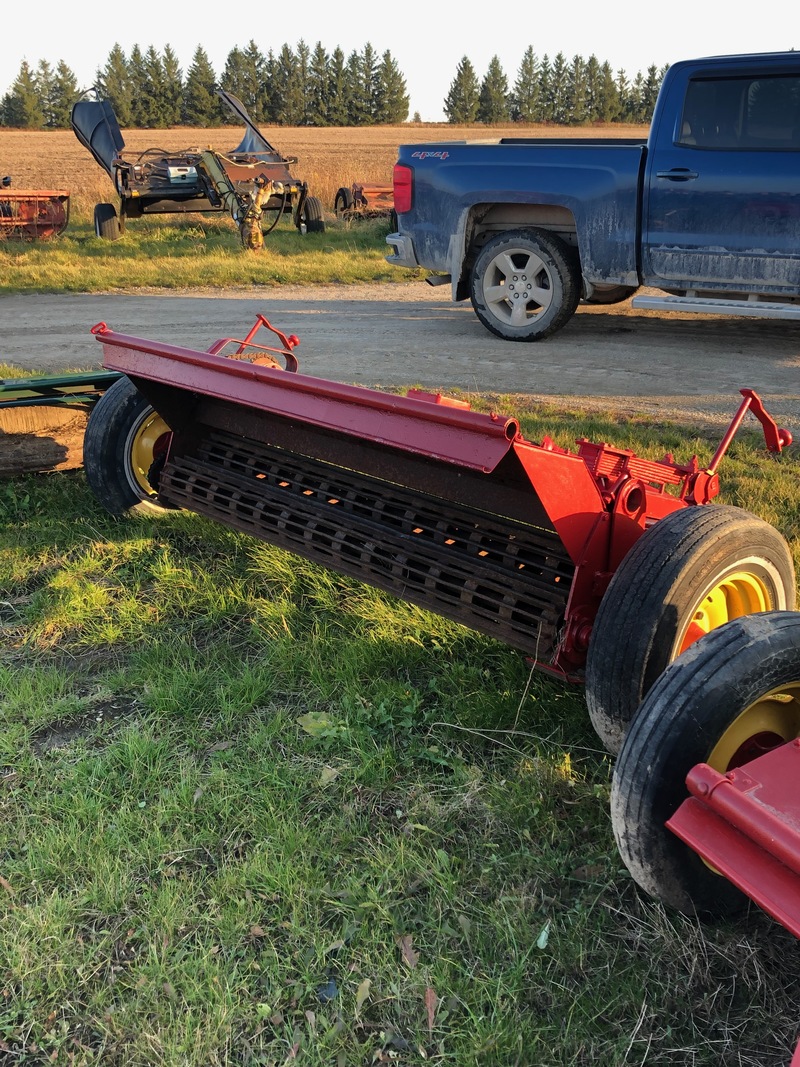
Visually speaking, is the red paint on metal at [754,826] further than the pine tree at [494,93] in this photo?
No

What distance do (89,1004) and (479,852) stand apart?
3.41 feet

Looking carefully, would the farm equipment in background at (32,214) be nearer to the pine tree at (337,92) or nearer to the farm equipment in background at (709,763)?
the farm equipment in background at (709,763)

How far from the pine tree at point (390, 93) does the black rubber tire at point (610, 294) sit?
263ft

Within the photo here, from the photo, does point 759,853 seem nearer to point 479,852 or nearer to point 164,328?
point 479,852

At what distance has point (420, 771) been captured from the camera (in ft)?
9.06

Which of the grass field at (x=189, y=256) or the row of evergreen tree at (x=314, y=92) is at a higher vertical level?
the row of evergreen tree at (x=314, y=92)

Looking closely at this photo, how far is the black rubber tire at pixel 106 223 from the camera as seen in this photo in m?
13.9

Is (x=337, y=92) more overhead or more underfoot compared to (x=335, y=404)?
more overhead

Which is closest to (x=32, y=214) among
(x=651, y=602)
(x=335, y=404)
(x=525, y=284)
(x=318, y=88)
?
(x=525, y=284)

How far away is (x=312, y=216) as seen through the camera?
49.5 ft

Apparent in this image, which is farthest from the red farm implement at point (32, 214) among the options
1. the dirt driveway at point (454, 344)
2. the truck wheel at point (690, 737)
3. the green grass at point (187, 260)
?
the truck wheel at point (690, 737)

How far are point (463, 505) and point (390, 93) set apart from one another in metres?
89.4

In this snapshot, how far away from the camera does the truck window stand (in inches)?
265

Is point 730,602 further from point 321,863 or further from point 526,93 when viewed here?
point 526,93
